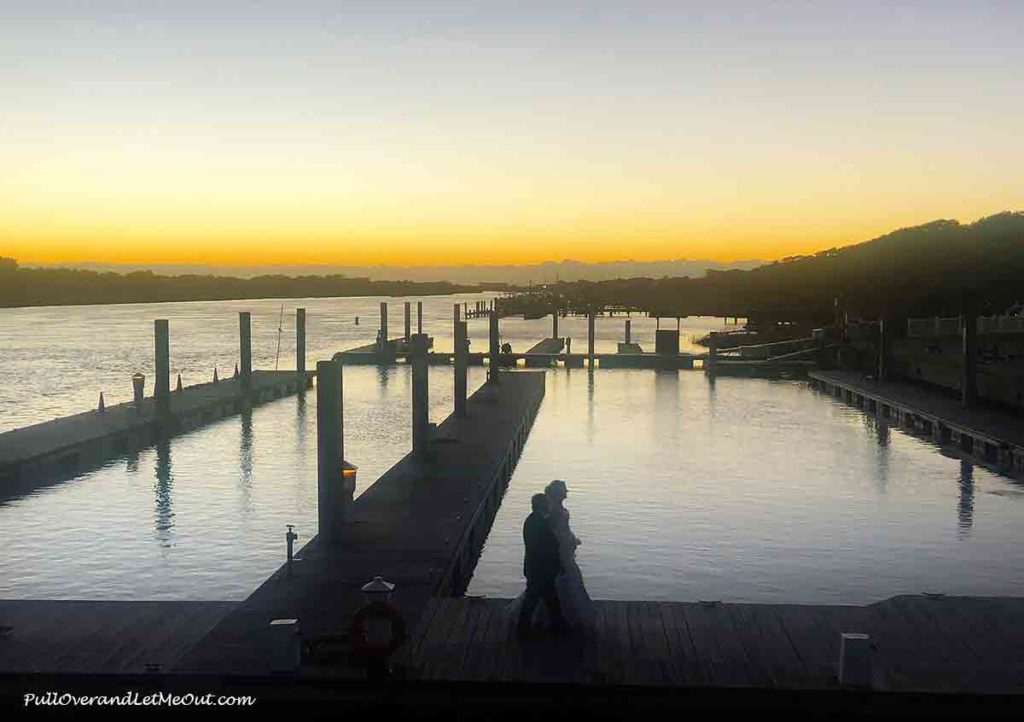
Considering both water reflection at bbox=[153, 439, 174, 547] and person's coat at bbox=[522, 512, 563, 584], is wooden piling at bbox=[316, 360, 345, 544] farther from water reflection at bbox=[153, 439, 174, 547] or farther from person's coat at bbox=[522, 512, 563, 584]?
water reflection at bbox=[153, 439, 174, 547]

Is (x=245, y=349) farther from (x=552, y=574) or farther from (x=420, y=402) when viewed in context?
(x=552, y=574)

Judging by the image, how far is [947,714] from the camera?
8.76 metres

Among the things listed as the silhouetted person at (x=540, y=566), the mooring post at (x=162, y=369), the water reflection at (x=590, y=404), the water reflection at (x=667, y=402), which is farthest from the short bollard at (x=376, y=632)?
the water reflection at (x=667, y=402)

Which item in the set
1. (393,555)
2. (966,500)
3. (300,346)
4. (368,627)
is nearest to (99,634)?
(368,627)

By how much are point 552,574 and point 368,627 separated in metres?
1.85

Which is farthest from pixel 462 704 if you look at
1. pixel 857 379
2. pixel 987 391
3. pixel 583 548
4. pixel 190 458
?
pixel 857 379

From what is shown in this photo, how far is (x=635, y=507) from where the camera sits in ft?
76.9

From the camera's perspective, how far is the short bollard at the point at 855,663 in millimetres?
8984

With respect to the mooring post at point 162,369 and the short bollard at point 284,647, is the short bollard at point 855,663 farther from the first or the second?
the mooring post at point 162,369

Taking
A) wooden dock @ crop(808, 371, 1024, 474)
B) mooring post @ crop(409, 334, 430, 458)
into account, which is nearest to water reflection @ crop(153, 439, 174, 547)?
mooring post @ crop(409, 334, 430, 458)

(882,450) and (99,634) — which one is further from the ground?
(99,634)

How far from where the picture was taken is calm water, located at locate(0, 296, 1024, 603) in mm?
17594

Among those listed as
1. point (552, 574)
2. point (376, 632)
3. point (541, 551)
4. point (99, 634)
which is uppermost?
point (541, 551)

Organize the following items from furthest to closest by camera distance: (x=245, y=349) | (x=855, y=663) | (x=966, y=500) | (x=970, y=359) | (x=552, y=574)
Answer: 1. (x=245, y=349)
2. (x=970, y=359)
3. (x=966, y=500)
4. (x=552, y=574)
5. (x=855, y=663)
